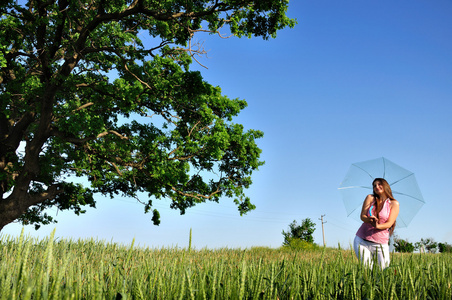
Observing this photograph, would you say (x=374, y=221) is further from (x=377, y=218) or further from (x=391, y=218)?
(x=391, y=218)

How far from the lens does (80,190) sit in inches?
667

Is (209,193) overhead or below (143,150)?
below

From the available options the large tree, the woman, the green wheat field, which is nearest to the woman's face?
the woman

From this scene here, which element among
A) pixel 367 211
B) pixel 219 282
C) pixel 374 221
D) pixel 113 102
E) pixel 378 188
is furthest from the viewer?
pixel 113 102

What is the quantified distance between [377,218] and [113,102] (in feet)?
42.8

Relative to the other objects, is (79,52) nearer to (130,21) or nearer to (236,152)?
(130,21)

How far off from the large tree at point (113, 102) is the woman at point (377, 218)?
27.8ft

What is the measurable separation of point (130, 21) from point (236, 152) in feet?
27.8

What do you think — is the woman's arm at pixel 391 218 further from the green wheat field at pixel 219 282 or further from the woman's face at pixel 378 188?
the green wheat field at pixel 219 282

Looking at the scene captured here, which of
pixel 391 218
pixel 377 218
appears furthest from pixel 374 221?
pixel 391 218

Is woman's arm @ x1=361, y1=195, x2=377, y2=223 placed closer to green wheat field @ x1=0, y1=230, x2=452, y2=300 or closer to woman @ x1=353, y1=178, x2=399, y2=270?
woman @ x1=353, y1=178, x2=399, y2=270

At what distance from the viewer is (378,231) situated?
570 cm

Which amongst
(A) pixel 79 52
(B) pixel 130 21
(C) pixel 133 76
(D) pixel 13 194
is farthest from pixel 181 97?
(D) pixel 13 194

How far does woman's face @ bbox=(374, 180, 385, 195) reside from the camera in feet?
19.6
